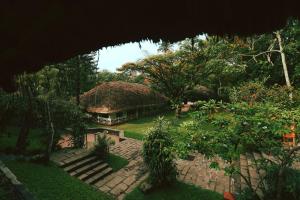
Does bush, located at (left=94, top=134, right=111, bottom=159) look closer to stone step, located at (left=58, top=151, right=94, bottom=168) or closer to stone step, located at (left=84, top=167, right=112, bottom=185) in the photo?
stone step, located at (left=58, top=151, right=94, bottom=168)

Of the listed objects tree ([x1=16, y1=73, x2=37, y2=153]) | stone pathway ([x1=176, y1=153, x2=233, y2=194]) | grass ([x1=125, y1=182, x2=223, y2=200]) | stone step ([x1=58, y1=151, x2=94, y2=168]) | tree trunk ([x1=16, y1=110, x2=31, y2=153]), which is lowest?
grass ([x1=125, y1=182, x2=223, y2=200])

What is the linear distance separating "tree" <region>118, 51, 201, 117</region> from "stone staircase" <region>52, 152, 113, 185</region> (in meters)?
15.5

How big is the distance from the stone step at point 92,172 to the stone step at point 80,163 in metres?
0.62

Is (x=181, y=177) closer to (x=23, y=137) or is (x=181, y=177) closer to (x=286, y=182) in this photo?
(x=286, y=182)

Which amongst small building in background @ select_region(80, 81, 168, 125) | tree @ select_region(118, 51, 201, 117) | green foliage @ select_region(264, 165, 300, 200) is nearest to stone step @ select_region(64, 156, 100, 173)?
green foliage @ select_region(264, 165, 300, 200)

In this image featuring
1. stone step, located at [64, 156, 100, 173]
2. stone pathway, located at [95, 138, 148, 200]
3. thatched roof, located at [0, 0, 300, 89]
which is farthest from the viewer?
stone step, located at [64, 156, 100, 173]

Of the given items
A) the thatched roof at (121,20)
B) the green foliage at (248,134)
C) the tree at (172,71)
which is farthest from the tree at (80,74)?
the thatched roof at (121,20)

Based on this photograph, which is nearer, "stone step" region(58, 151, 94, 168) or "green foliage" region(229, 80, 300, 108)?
"stone step" region(58, 151, 94, 168)

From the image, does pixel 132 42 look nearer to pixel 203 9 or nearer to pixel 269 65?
pixel 203 9

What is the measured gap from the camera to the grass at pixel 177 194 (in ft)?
29.2

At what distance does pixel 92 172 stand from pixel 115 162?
202cm

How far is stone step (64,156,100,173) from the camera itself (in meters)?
11.2

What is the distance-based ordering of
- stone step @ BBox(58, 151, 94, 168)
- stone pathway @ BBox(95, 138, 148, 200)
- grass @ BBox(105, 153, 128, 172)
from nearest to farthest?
stone pathway @ BBox(95, 138, 148, 200) < stone step @ BBox(58, 151, 94, 168) < grass @ BBox(105, 153, 128, 172)

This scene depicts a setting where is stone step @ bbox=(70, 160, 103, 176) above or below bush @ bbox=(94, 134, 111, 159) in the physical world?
below
